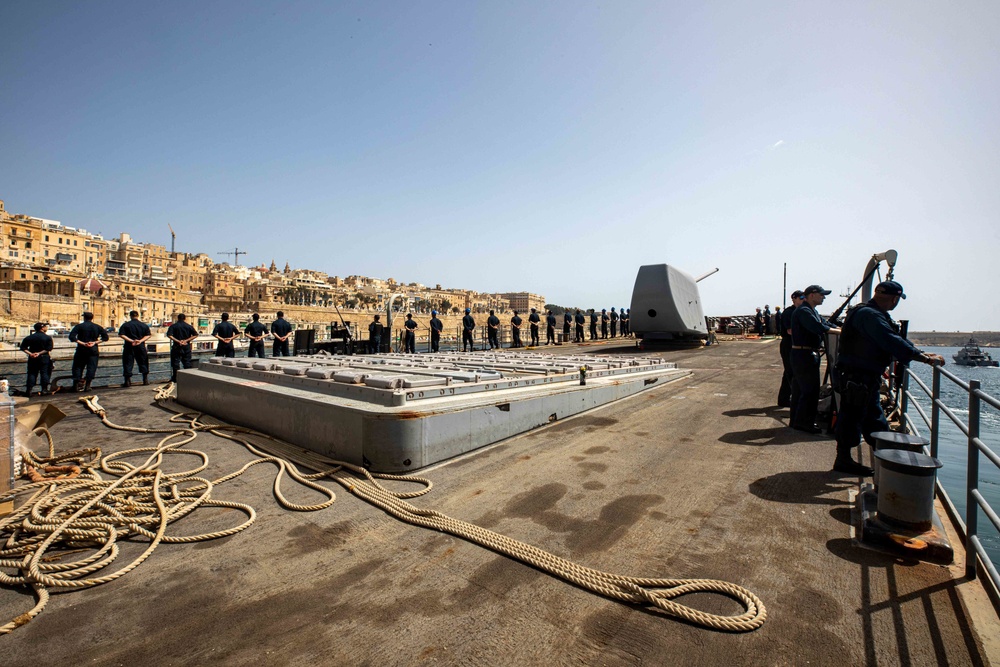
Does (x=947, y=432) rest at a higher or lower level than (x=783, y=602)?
lower

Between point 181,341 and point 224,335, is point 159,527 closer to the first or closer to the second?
point 181,341

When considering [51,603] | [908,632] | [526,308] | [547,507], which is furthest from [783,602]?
[526,308]

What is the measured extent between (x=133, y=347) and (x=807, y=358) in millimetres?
12196

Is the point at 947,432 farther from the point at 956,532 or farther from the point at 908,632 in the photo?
the point at 908,632

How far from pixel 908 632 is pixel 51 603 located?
3921 millimetres

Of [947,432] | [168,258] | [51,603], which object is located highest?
[168,258]

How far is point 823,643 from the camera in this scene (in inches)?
76.8

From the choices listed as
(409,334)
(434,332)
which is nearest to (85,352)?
(409,334)

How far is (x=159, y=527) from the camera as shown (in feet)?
9.60

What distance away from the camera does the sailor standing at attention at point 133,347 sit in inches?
380

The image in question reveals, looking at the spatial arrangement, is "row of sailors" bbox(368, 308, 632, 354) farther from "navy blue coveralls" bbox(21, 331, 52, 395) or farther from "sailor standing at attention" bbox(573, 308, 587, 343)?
"navy blue coveralls" bbox(21, 331, 52, 395)

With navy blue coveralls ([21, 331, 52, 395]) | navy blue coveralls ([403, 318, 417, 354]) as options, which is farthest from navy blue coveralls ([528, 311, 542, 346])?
navy blue coveralls ([21, 331, 52, 395])

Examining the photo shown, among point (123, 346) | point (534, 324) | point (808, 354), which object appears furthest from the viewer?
point (534, 324)

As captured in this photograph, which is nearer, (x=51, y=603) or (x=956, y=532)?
(x=51, y=603)
